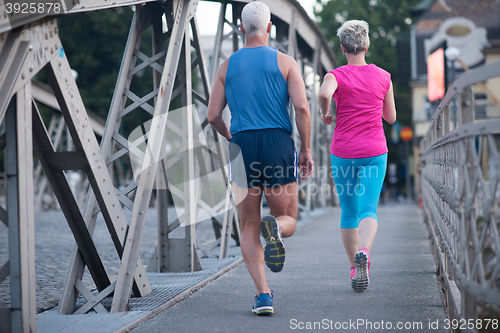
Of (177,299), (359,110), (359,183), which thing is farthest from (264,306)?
(359,110)

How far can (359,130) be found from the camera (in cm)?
483

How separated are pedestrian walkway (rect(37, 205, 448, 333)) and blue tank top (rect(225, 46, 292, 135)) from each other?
1.19 metres

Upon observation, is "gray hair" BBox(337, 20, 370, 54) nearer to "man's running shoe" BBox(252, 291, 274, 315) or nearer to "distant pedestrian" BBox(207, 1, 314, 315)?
"distant pedestrian" BBox(207, 1, 314, 315)

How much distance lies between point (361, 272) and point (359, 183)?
0.67m

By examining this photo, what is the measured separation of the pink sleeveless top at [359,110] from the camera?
15.8ft

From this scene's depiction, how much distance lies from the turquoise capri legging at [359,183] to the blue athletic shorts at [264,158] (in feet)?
2.84

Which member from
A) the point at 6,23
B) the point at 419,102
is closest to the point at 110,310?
the point at 6,23

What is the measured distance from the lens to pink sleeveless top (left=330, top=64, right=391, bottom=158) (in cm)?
482

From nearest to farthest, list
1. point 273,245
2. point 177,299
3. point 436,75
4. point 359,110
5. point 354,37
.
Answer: point 273,245, point 177,299, point 359,110, point 354,37, point 436,75

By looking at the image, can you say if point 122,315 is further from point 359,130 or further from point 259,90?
point 359,130

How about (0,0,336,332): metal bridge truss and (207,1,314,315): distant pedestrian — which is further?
(207,1,314,315): distant pedestrian

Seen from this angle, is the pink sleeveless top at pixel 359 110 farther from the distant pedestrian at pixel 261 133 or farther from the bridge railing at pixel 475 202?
the bridge railing at pixel 475 202

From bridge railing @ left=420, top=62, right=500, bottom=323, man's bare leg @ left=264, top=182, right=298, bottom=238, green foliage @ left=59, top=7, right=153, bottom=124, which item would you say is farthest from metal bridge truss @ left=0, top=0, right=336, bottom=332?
green foliage @ left=59, top=7, right=153, bottom=124

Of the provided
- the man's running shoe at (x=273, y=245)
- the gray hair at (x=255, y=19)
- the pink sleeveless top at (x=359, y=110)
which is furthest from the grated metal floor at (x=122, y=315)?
the gray hair at (x=255, y=19)
